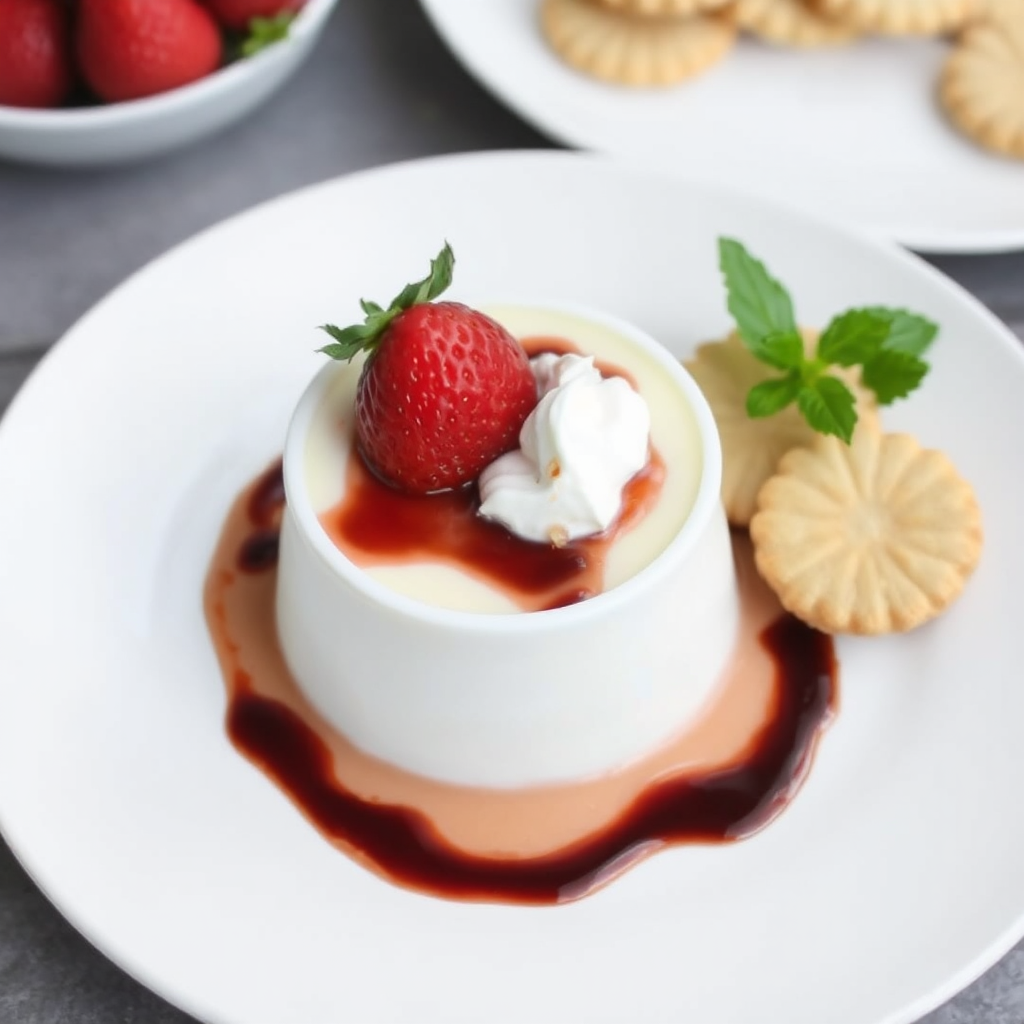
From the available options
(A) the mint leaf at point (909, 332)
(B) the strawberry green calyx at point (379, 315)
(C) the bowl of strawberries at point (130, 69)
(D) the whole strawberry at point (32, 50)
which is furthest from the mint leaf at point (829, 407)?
(D) the whole strawberry at point (32, 50)

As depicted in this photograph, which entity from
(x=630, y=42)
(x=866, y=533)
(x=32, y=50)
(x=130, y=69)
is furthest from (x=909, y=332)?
(x=32, y=50)

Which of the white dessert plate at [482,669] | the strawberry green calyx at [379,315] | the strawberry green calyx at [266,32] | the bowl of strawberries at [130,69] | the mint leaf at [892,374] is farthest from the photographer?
the strawberry green calyx at [266,32]

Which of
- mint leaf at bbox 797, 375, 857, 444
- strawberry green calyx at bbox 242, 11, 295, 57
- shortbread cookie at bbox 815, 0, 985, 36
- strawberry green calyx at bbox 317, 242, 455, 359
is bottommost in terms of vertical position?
strawberry green calyx at bbox 242, 11, 295, 57

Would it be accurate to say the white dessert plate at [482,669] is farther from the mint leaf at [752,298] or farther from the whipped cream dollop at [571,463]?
the whipped cream dollop at [571,463]

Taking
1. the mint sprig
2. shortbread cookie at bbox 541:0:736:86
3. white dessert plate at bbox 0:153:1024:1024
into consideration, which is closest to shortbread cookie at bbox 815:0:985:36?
shortbread cookie at bbox 541:0:736:86

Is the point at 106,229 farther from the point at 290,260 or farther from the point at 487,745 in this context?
the point at 487,745

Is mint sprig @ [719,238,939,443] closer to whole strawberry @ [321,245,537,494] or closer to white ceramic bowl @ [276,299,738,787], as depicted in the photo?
white ceramic bowl @ [276,299,738,787]
